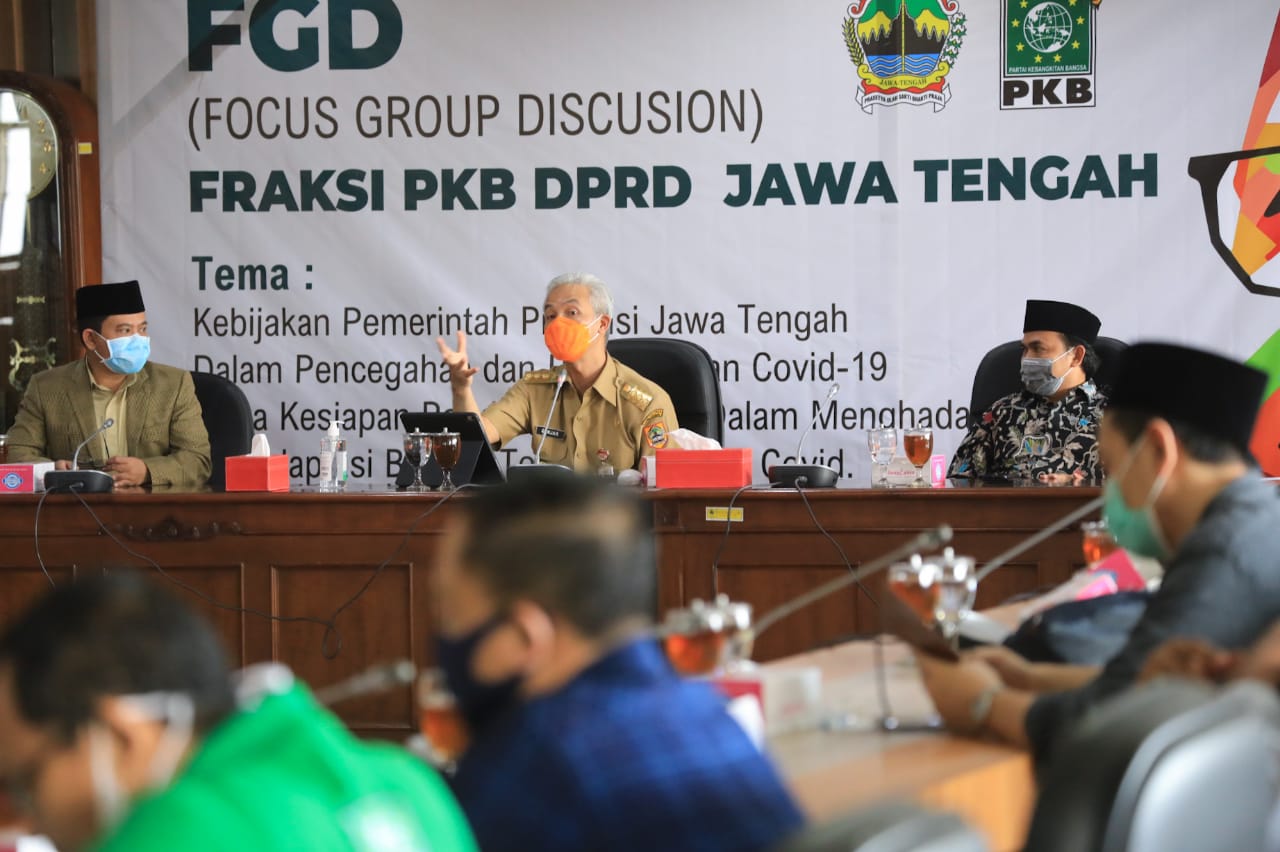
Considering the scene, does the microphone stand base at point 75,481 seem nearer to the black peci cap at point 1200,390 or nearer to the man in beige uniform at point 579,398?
the man in beige uniform at point 579,398

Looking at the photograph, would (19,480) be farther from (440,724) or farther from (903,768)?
(903,768)

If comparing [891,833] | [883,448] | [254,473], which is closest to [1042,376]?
[883,448]

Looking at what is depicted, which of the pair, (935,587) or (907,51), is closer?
(935,587)

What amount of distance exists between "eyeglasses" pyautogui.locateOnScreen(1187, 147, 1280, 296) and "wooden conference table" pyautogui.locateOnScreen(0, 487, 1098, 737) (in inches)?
81.6

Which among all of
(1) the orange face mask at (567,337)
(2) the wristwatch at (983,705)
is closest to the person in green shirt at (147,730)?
(2) the wristwatch at (983,705)

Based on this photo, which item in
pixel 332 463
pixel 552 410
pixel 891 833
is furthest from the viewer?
pixel 552 410

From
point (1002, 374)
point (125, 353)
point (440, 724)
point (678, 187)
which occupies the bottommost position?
point (440, 724)

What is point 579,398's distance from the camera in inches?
187

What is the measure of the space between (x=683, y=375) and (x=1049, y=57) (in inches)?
77.7

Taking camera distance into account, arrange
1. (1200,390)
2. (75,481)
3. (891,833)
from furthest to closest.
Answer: (75,481) < (1200,390) < (891,833)

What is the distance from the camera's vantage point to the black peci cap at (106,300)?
461 centimetres

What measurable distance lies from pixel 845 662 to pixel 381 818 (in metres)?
1.33

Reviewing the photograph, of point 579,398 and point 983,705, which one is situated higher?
point 579,398

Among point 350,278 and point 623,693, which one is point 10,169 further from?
point 623,693
